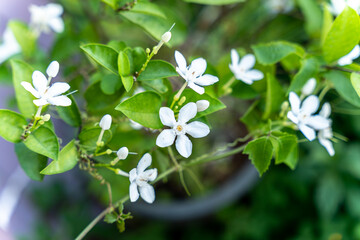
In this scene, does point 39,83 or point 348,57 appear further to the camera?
point 348,57

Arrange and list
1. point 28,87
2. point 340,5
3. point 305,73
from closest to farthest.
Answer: point 28,87, point 305,73, point 340,5

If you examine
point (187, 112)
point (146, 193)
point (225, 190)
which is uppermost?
point (187, 112)

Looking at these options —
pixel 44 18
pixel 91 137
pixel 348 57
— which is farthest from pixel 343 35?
pixel 44 18

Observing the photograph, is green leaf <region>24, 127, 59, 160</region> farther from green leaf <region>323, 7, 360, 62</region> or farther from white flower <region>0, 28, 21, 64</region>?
green leaf <region>323, 7, 360, 62</region>

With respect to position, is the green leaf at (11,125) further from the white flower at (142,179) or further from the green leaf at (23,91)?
the white flower at (142,179)

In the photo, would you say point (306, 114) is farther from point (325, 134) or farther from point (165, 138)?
point (165, 138)

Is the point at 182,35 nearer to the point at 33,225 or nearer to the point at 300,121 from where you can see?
the point at 300,121
